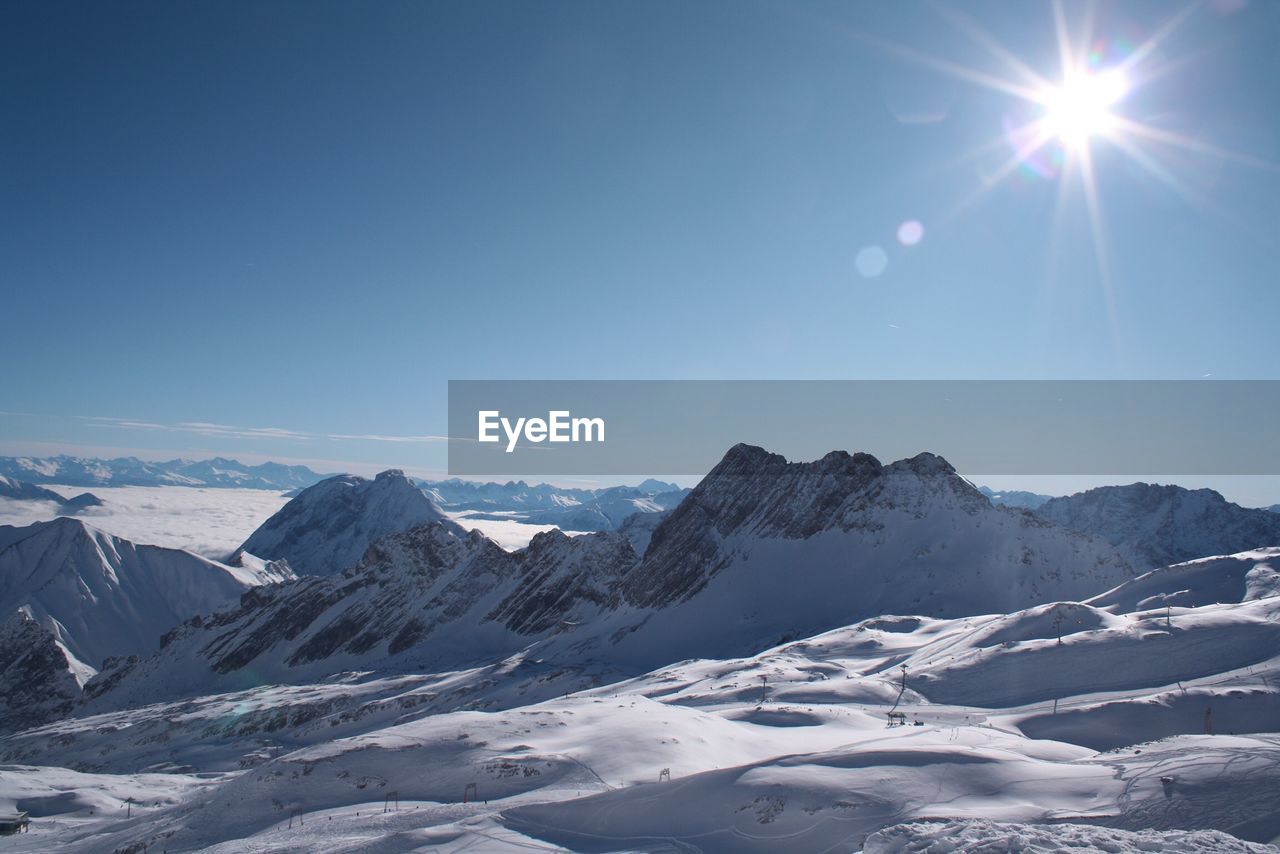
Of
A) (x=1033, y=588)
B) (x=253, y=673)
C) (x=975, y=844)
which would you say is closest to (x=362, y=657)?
(x=253, y=673)

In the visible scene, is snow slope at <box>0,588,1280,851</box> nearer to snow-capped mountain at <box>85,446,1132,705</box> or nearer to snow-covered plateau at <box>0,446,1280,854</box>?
snow-covered plateau at <box>0,446,1280,854</box>

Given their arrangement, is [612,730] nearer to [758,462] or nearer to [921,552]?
[921,552]

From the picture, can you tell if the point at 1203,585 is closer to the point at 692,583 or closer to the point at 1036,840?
the point at 692,583

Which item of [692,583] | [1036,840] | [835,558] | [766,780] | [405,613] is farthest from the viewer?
[405,613]

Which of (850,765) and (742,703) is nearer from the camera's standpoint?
(850,765)

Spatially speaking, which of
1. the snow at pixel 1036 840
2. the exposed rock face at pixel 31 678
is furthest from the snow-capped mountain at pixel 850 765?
the exposed rock face at pixel 31 678

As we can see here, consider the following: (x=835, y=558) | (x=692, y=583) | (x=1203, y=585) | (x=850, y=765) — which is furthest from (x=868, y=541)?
(x=850, y=765)
